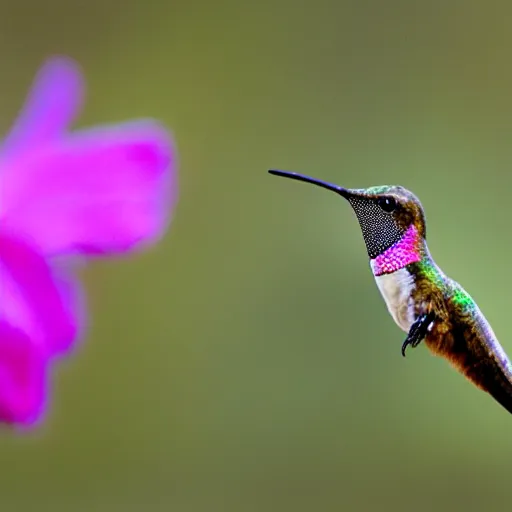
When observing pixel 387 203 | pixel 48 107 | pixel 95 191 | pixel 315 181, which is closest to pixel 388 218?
pixel 387 203

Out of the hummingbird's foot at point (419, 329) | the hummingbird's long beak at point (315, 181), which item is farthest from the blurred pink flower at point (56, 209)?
the hummingbird's foot at point (419, 329)

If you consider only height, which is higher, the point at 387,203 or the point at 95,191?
the point at 387,203

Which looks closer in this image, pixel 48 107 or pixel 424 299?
pixel 424 299

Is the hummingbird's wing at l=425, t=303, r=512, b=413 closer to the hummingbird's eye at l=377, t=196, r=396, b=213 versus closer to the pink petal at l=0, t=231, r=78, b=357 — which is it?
the hummingbird's eye at l=377, t=196, r=396, b=213

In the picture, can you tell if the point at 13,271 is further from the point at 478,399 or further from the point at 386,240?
the point at 478,399

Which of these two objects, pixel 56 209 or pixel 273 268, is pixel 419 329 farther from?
pixel 56 209

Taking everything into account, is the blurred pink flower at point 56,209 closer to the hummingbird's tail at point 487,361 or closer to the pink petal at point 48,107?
the pink petal at point 48,107

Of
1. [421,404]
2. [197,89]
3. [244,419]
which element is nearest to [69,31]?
[197,89]
